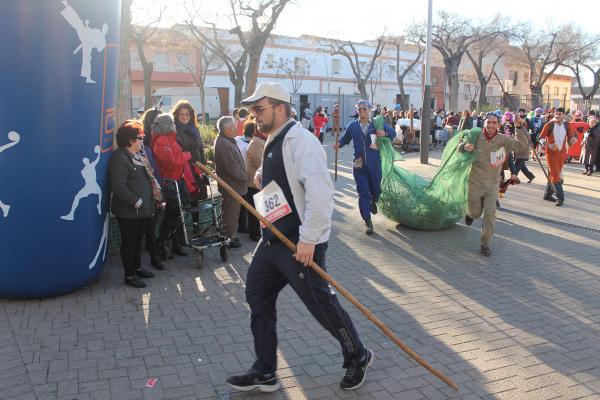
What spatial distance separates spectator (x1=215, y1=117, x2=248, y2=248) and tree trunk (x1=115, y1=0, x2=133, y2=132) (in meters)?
3.12

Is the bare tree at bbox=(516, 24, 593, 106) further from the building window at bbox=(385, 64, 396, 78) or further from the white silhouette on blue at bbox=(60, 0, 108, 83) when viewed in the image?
the white silhouette on blue at bbox=(60, 0, 108, 83)

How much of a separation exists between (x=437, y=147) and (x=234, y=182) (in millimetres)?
18875

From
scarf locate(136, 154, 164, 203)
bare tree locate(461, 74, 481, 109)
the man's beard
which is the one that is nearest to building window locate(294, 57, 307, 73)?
bare tree locate(461, 74, 481, 109)

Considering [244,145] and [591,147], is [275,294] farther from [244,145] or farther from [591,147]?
[591,147]

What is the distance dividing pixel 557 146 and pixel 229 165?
673cm

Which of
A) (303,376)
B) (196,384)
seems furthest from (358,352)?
(196,384)

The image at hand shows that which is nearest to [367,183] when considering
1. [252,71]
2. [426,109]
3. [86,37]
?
[86,37]

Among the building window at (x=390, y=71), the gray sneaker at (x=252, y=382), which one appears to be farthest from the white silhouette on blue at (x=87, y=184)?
the building window at (x=390, y=71)

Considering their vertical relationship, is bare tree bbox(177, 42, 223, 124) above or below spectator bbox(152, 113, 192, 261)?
above

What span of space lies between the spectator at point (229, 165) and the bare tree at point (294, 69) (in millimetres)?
49109

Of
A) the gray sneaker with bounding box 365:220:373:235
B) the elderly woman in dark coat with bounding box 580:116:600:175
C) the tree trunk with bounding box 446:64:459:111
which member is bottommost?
the gray sneaker with bounding box 365:220:373:235

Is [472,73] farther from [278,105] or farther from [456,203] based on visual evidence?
[278,105]

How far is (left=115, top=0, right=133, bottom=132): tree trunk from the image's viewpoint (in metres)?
9.53

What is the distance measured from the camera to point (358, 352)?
3629 mm
